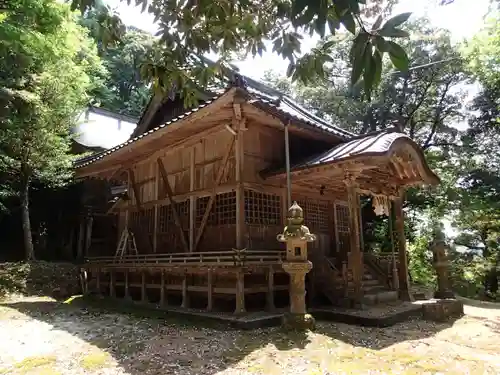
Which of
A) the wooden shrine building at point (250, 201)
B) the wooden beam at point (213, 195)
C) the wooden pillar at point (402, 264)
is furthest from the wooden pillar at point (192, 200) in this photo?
the wooden pillar at point (402, 264)

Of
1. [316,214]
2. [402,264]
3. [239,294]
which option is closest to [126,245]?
[239,294]

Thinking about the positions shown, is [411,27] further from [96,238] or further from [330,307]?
[96,238]

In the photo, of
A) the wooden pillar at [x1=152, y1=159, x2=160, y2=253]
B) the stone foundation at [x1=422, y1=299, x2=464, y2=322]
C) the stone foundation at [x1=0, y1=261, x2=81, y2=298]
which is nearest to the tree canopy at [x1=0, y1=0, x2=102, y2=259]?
the stone foundation at [x1=0, y1=261, x2=81, y2=298]

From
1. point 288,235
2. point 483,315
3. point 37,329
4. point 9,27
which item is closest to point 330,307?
point 288,235

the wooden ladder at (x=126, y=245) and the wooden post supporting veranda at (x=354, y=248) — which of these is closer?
the wooden post supporting veranda at (x=354, y=248)

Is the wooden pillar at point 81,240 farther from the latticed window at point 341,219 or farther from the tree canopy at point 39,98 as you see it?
the latticed window at point 341,219

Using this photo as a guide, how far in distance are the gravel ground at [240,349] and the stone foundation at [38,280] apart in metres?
6.08

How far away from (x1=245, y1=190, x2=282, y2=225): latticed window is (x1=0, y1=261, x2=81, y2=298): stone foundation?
9369 mm

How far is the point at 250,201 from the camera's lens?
11.0 m

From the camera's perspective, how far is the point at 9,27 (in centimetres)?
1180

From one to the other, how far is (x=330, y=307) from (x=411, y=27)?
737 inches

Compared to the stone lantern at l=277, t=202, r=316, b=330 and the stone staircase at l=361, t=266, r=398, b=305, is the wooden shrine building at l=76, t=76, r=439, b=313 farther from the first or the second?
the stone lantern at l=277, t=202, r=316, b=330

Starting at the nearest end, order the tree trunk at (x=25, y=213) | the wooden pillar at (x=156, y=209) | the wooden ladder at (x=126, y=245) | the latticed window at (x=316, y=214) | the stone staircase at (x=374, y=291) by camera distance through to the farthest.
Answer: the stone staircase at (x=374, y=291)
the latticed window at (x=316, y=214)
the wooden pillar at (x=156, y=209)
the wooden ladder at (x=126, y=245)
the tree trunk at (x=25, y=213)

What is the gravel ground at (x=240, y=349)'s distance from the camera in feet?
19.6
